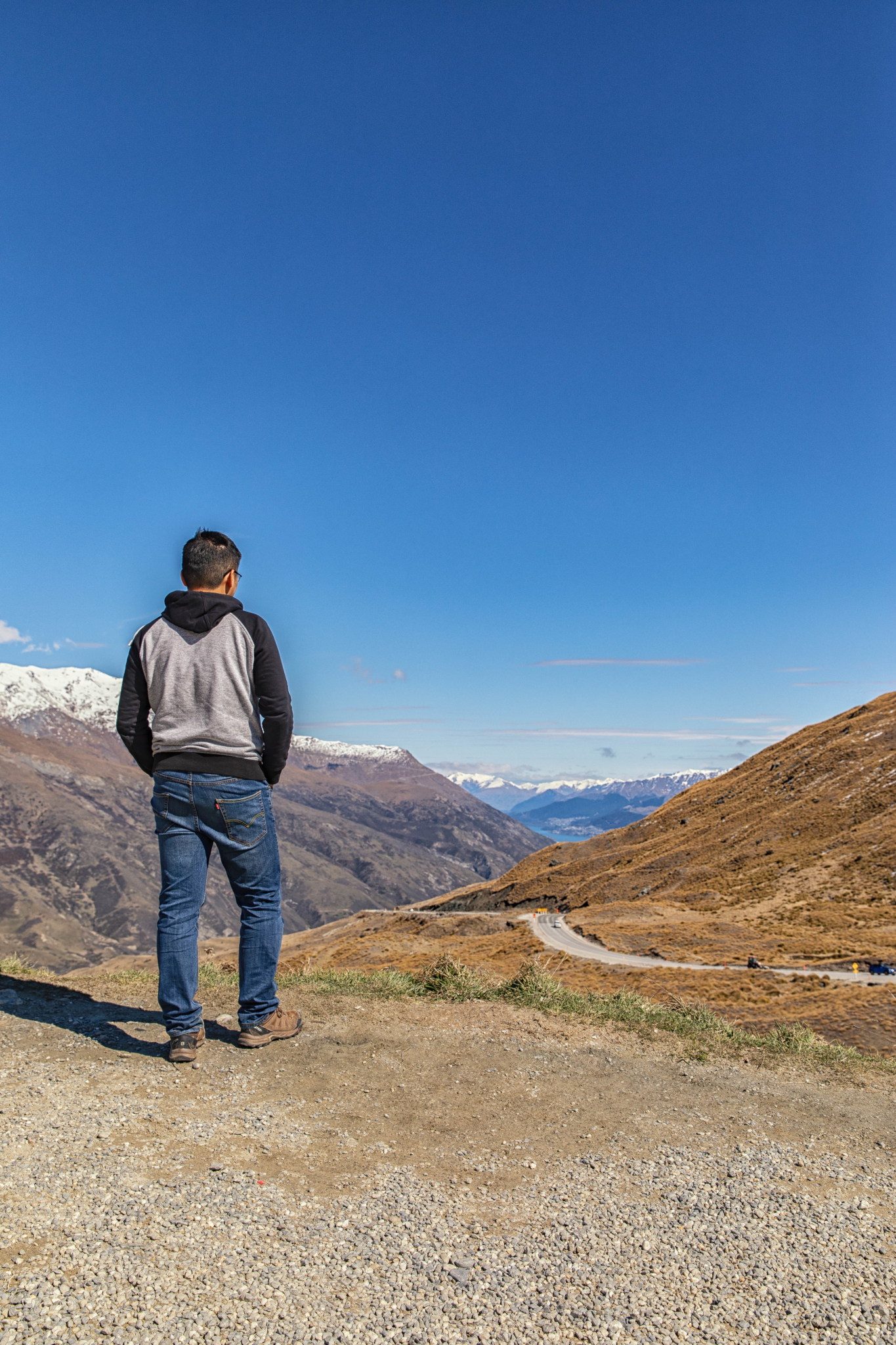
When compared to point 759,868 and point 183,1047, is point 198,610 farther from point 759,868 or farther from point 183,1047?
point 759,868

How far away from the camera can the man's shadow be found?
581 cm

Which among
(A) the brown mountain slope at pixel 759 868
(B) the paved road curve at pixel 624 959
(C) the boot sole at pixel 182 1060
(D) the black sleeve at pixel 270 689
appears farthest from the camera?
(A) the brown mountain slope at pixel 759 868

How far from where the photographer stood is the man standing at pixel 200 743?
5539mm

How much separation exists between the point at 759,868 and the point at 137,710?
263 ft

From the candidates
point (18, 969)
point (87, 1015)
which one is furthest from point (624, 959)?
point (87, 1015)

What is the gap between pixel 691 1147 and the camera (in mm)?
4559

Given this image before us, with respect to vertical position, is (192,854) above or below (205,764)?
below

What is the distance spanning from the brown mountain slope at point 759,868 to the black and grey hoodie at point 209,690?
172 ft

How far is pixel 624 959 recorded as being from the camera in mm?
54312

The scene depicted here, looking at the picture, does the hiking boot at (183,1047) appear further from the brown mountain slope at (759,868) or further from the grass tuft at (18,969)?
the brown mountain slope at (759,868)

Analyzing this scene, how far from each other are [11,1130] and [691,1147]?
13.2 feet

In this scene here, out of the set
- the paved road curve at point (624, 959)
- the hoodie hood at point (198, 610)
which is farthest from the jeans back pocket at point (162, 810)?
the paved road curve at point (624, 959)

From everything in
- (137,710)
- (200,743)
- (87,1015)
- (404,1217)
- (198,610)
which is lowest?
(87,1015)

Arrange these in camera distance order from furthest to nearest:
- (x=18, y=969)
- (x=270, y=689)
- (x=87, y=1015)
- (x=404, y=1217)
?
(x=18, y=969), (x=87, y=1015), (x=270, y=689), (x=404, y=1217)
